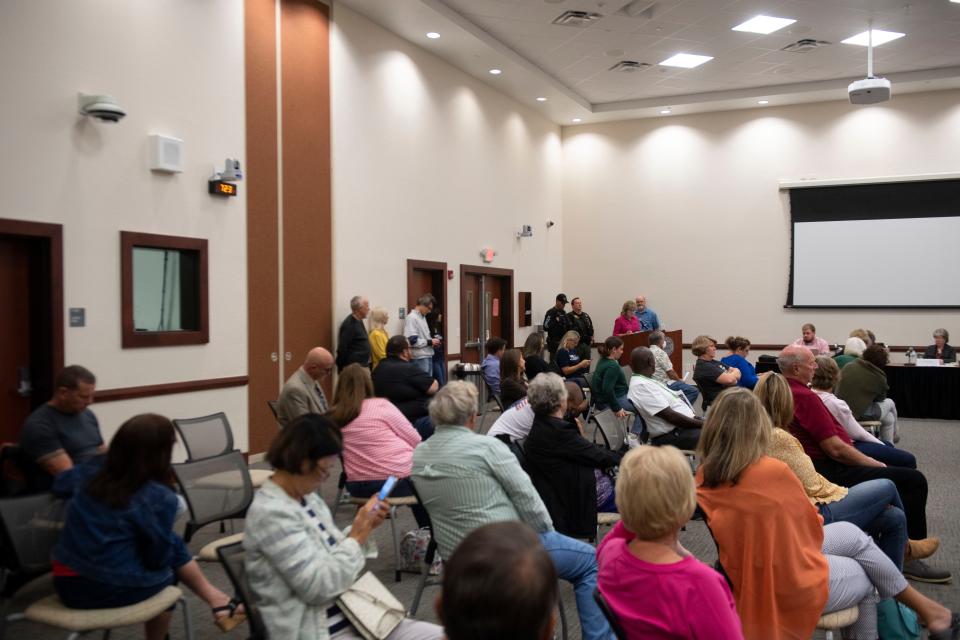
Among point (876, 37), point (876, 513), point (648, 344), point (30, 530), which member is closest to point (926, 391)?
point (648, 344)

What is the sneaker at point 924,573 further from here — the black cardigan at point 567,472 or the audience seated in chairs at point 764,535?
the black cardigan at point 567,472

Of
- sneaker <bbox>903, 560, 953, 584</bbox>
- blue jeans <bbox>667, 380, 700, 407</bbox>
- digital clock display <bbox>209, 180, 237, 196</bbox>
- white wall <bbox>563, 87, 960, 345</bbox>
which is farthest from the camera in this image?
white wall <bbox>563, 87, 960, 345</bbox>

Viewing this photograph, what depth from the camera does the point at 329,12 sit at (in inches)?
341

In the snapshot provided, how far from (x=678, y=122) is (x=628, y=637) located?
13.5 meters

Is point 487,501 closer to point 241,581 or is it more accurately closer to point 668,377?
point 241,581

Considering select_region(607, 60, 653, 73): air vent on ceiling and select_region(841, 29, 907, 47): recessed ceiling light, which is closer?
select_region(841, 29, 907, 47): recessed ceiling light

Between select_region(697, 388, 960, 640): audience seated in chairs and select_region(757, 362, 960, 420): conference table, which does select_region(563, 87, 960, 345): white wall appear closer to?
select_region(757, 362, 960, 420): conference table

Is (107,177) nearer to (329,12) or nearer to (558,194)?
(329,12)

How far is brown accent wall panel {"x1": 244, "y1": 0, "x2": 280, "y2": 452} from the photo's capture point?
24.8 ft

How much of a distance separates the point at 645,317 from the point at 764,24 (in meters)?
5.35

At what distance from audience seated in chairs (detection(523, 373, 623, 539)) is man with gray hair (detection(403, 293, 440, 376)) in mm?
5756

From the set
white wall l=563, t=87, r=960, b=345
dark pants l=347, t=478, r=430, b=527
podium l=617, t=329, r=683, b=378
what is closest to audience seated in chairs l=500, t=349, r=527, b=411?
dark pants l=347, t=478, r=430, b=527

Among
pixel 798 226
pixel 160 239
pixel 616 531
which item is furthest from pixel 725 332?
pixel 616 531

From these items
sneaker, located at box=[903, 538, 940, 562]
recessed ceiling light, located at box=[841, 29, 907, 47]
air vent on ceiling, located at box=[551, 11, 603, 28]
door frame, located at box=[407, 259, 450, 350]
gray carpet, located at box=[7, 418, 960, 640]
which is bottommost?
gray carpet, located at box=[7, 418, 960, 640]
